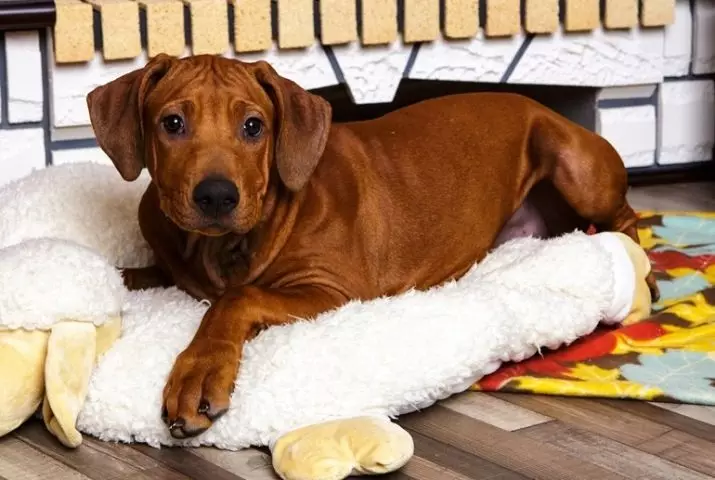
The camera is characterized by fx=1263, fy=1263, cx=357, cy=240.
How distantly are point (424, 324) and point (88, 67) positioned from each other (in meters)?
1.79

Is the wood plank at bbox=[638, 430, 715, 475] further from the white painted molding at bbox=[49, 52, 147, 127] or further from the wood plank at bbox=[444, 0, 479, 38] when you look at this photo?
the white painted molding at bbox=[49, 52, 147, 127]

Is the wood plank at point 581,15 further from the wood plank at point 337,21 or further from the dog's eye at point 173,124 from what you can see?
the dog's eye at point 173,124

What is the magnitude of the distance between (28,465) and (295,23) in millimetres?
2111

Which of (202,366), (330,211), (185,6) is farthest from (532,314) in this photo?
(185,6)

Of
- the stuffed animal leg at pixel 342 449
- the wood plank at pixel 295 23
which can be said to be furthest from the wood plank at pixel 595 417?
the wood plank at pixel 295 23

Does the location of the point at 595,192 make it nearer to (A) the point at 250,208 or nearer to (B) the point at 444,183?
(B) the point at 444,183

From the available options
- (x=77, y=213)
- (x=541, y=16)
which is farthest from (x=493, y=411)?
(x=541, y=16)

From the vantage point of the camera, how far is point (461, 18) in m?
4.46

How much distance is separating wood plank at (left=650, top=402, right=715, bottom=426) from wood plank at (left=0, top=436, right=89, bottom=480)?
1.30m

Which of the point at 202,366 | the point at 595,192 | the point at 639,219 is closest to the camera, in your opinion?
the point at 202,366

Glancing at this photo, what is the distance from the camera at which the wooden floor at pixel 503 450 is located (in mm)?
2506

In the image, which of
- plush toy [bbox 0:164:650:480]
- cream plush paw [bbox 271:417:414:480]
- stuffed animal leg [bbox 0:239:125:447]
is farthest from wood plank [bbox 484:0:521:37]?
cream plush paw [bbox 271:417:414:480]

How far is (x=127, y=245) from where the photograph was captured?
11.2 feet

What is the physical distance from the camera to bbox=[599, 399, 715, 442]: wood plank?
2717 millimetres
